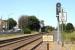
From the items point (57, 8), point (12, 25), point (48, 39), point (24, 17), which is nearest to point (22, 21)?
point (24, 17)

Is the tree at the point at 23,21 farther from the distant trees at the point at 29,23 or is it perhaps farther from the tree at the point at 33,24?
the tree at the point at 33,24

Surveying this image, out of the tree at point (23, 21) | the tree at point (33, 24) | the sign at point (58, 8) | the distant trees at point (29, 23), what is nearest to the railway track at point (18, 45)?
the sign at point (58, 8)

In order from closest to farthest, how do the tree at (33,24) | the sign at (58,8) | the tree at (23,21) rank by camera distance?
the sign at (58,8), the tree at (33,24), the tree at (23,21)

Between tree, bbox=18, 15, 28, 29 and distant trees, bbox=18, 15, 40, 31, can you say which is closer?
distant trees, bbox=18, 15, 40, 31

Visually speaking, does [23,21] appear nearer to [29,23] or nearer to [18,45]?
[29,23]

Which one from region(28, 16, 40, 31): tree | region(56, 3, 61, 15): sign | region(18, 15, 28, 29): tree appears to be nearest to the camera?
region(56, 3, 61, 15): sign

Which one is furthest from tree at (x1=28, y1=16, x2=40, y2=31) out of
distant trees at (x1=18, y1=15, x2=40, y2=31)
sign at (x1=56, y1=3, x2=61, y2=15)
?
sign at (x1=56, y1=3, x2=61, y2=15)

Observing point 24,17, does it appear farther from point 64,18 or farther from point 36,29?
point 64,18

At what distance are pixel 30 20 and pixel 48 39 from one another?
567 ft

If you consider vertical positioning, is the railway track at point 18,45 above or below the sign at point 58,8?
below

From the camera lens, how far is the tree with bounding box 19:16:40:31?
168 metres

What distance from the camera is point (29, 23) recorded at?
174875 millimetres

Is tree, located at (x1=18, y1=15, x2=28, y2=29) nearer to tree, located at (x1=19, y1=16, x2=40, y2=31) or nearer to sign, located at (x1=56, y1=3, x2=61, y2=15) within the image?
tree, located at (x1=19, y1=16, x2=40, y2=31)

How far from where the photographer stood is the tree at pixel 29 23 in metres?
168
